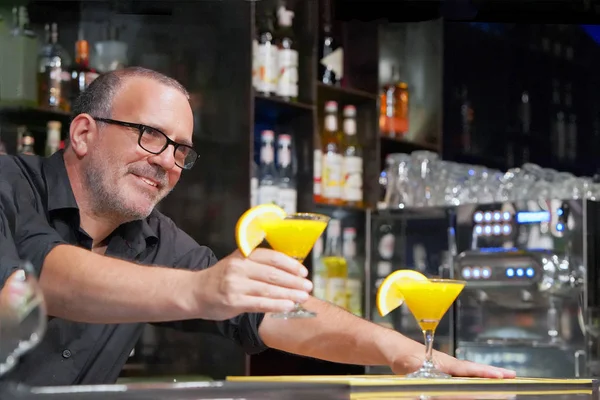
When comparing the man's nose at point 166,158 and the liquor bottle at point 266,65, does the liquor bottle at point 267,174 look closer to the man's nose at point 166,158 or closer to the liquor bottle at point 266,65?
the liquor bottle at point 266,65

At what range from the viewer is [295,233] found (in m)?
1.55

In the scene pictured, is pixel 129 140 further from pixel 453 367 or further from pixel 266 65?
pixel 266 65

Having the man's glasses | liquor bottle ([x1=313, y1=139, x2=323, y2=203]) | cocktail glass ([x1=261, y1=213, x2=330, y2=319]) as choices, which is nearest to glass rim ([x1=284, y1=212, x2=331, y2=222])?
cocktail glass ([x1=261, y1=213, x2=330, y2=319])

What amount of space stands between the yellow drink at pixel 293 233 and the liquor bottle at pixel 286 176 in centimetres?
205

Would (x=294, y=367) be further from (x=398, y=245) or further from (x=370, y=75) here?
(x=370, y=75)

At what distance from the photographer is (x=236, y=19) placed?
11.8ft

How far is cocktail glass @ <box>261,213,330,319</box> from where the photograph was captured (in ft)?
5.00

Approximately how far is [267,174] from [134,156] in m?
1.49

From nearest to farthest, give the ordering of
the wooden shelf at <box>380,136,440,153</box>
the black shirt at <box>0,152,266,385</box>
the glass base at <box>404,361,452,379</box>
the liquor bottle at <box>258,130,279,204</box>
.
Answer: the glass base at <box>404,361,452,379</box> < the black shirt at <box>0,152,266,385</box> < the liquor bottle at <box>258,130,279,204</box> < the wooden shelf at <box>380,136,440,153</box>

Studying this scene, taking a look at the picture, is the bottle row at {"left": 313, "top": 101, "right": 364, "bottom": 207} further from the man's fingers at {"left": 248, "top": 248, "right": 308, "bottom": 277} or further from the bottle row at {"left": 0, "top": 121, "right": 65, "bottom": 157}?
the man's fingers at {"left": 248, "top": 248, "right": 308, "bottom": 277}

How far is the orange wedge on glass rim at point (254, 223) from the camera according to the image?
147cm

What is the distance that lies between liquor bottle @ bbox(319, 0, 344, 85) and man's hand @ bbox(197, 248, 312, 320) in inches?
108

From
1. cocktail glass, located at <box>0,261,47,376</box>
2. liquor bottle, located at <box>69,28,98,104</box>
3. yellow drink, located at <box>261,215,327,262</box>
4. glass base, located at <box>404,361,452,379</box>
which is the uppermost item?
liquor bottle, located at <box>69,28,98,104</box>

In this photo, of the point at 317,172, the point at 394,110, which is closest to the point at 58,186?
the point at 317,172
